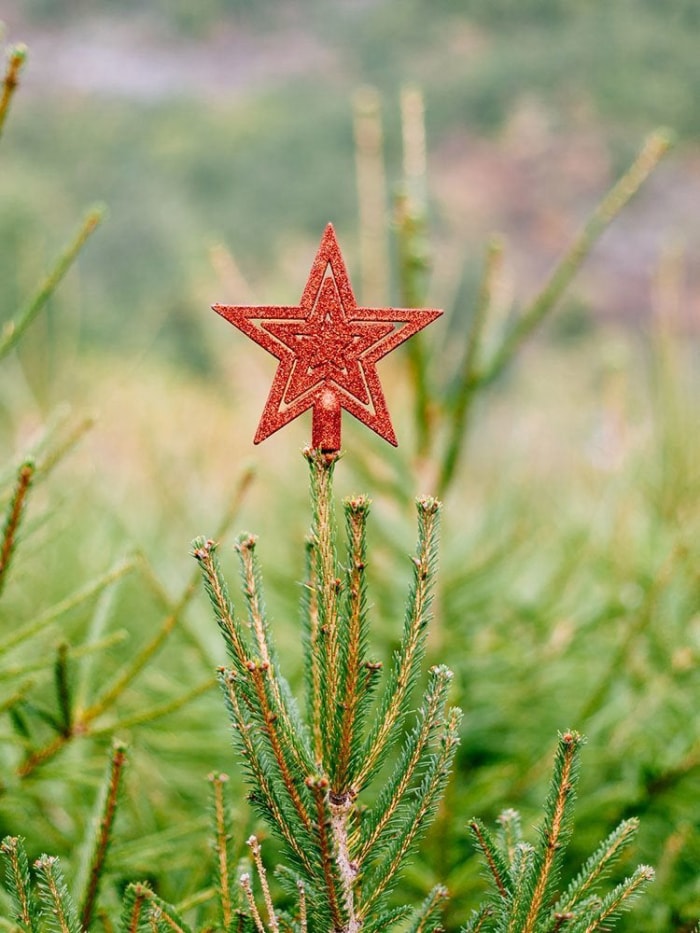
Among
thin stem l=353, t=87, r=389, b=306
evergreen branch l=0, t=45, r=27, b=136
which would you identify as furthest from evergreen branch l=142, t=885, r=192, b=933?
thin stem l=353, t=87, r=389, b=306

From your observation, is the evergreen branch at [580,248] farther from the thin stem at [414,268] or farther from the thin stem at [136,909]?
the thin stem at [136,909]

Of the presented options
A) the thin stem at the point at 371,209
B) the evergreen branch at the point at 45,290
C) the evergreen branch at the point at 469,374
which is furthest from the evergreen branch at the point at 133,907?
the thin stem at the point at 371,209

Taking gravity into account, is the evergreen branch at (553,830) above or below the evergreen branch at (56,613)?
below

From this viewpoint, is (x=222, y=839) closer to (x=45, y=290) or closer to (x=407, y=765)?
(x=407, y=765)

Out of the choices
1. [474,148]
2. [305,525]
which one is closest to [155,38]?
[474,148]

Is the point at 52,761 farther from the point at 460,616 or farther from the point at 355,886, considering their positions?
the point at 460,616

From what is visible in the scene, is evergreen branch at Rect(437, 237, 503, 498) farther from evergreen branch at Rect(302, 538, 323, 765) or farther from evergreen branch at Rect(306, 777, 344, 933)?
evergreen branch at Rect(306, 777, 344, 933)
